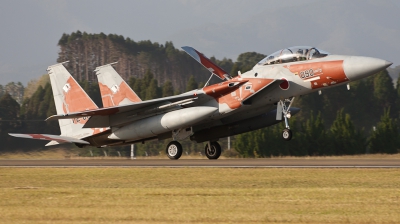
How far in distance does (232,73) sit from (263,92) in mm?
34635

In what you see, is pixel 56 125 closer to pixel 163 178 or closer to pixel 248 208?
pixel 163 178

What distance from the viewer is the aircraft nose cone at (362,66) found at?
1817 centimetres

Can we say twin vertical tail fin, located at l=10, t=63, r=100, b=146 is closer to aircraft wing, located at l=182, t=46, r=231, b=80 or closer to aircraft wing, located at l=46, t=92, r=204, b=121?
aircraft wing, located at l=46, t=92, r=204, b=121

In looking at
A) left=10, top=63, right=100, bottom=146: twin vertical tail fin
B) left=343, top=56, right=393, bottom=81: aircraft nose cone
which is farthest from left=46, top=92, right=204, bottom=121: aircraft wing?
left=343, top=56, right=393, bottom=81: aircraft nose cone

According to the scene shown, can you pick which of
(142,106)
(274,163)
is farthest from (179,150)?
(274,163)

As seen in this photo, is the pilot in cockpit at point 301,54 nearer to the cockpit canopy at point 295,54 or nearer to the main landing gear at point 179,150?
the cockpit canopy at point 295,54

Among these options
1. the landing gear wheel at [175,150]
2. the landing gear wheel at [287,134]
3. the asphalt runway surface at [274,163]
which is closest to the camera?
the asphalt runway surface at [274,163]

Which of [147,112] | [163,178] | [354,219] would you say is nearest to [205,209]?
[354,219]

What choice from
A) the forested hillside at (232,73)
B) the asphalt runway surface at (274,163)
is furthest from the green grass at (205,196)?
the forested hillside at (232,73)

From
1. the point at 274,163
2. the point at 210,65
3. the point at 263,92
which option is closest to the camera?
the point at 274,163

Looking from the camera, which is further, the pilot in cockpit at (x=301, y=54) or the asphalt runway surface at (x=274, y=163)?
the pilot in cockpit at (x=301, y=54)

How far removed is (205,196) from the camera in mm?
10820

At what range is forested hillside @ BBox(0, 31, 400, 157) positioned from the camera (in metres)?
37.4

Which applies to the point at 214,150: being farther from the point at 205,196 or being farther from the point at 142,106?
the point at 205,196
